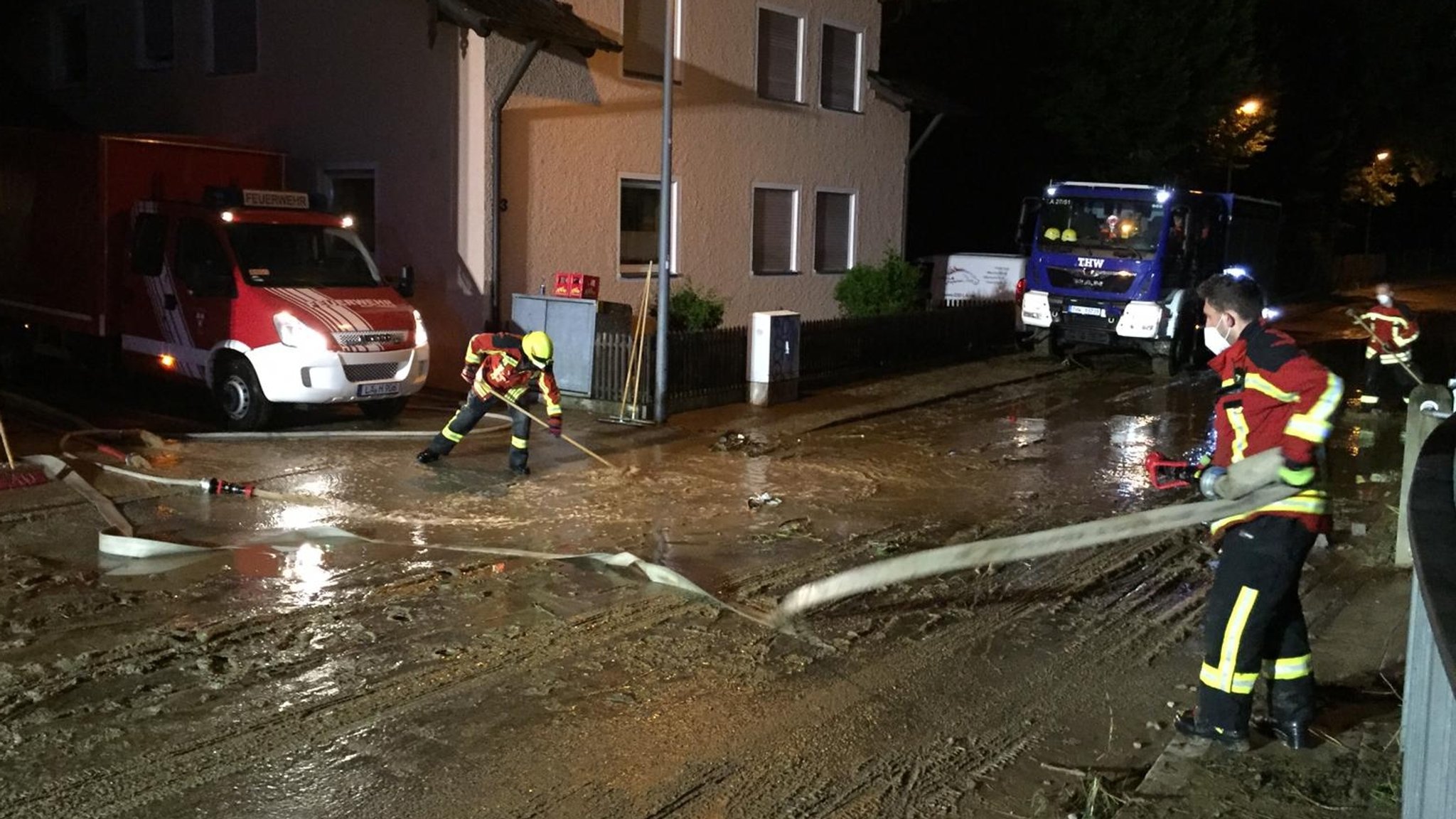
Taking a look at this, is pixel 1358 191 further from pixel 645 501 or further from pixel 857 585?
pixel 857 585

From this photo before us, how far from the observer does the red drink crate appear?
1497 centimetres

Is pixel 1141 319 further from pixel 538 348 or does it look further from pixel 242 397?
pixel 242 397

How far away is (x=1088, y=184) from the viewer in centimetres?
2020

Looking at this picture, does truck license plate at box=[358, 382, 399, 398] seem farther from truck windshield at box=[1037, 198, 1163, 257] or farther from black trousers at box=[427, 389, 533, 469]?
truck windshield at box=[1037, 198, 1163, 257]

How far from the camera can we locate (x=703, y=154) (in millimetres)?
19031

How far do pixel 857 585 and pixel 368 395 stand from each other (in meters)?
7.97

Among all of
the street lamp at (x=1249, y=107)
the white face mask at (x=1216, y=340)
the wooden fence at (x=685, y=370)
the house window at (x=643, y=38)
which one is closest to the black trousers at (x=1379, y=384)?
the wooden fence at (x=685, y=370)

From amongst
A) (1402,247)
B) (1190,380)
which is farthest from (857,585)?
(1402,247)

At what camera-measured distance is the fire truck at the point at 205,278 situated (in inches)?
489

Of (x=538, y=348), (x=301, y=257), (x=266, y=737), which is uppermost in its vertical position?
(x=301, y=257)

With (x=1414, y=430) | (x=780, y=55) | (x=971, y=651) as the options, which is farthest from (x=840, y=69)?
(x=971, y=651)

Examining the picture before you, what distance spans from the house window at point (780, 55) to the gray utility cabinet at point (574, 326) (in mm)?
6849

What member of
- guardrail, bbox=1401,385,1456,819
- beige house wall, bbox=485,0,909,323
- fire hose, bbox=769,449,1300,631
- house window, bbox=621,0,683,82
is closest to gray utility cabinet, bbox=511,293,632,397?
beige house wall, bbox=485,0,909,323

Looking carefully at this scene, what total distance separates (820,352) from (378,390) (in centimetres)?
672
